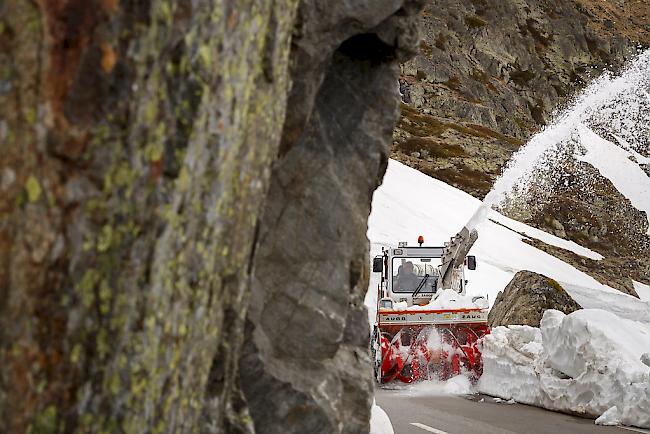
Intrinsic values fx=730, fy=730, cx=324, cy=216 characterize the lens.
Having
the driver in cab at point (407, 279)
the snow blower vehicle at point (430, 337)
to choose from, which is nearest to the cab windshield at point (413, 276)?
the driver in cab at point (407, 279)

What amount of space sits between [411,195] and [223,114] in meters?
46.6

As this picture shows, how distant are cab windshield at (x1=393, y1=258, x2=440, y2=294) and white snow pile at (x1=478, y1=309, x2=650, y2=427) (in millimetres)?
3426

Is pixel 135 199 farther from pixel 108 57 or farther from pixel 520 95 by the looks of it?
pixel 520 95

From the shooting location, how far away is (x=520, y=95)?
3546 inches

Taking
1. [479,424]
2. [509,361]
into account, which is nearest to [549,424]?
[479,424]

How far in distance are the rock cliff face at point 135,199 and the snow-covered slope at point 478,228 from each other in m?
31.5

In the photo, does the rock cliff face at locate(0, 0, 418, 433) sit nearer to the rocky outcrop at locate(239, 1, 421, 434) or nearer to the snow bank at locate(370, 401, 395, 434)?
the rocky outcrop at locate(239, 1, 421, 434)

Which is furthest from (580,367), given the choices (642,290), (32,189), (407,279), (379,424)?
(642,290)

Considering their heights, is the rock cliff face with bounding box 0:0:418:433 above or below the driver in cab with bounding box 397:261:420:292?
above

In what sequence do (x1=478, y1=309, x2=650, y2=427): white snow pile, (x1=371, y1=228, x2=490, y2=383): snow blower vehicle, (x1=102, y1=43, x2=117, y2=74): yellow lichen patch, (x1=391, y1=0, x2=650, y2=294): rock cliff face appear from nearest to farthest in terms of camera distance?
1. (x1=102, y1=43, x2=117, y2=74): yellow lichen patch
2. (x1=478, y1=309, x2=650, y2=427): white snow pile
3. (x1=371, y1=228, x2=490, y2=383): snow blower vehicle
4. (x1=391, y1=0, x2=650, y2=294): rock cliff face

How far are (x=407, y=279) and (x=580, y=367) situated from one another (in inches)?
255

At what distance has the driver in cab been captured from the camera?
17564mm

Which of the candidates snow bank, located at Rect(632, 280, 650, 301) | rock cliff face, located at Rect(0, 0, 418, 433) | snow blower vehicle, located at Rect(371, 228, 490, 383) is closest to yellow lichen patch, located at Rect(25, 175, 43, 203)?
rock cliff face, located at Rect(0, 0, 418, 433)

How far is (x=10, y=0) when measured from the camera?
244 centimetres
